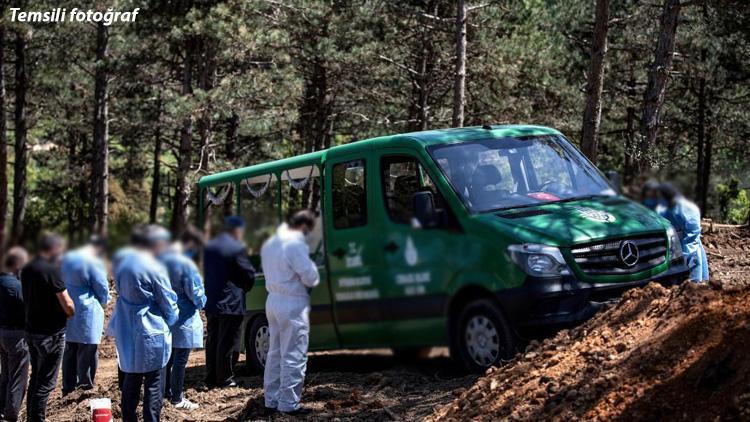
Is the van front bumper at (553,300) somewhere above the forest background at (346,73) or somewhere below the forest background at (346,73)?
below

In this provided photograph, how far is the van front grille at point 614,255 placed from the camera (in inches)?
274

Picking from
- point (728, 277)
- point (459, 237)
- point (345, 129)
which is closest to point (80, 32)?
point (345, 129)

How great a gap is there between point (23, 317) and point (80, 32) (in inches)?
935

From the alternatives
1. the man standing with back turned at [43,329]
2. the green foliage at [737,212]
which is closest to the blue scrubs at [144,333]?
the man standing with back turned at [43,329]

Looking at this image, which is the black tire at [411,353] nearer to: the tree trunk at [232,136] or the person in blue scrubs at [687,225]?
the person in blue scrubs at [687,225]

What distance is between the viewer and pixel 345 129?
34.7m

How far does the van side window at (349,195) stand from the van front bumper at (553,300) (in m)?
1.00

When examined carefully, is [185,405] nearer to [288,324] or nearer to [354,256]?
[288,324]

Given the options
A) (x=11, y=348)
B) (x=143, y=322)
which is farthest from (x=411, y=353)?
(x=11, y=348)

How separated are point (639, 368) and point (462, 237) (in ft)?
6.51

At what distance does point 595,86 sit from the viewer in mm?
14070

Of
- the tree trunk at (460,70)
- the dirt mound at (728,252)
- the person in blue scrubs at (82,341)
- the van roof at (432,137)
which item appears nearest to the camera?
the van roof at (432,137)

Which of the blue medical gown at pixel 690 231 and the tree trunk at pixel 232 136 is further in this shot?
the tree trunk at pixel 232 136

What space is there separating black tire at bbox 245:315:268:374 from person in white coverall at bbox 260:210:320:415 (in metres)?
1.96
